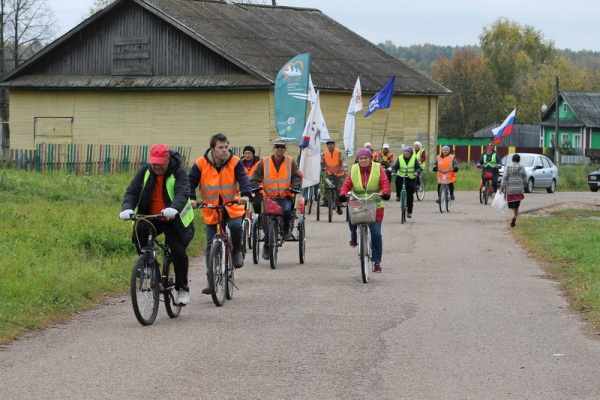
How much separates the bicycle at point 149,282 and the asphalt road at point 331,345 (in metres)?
0.19

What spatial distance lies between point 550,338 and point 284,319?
257cm

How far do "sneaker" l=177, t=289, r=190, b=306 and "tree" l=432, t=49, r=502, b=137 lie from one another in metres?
87.8

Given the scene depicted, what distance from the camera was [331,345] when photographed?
31.2ft

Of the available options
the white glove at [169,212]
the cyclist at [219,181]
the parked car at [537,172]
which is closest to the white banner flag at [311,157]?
the cyclist at [219,181]

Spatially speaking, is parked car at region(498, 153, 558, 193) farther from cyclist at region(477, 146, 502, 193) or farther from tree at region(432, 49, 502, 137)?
tree at region(432, 49, 502, 137)

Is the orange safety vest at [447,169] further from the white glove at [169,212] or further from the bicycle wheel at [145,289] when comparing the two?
the white glove at [169,212]

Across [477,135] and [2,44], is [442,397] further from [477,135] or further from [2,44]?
[477,135]

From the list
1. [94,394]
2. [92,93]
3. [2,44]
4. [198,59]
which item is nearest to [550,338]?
[94,394]

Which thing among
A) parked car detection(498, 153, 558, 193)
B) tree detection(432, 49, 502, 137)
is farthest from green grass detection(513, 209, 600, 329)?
tree detection(432, 49, 502, 137)

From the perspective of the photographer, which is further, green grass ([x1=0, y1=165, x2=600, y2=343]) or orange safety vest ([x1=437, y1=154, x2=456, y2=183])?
orange safety vest ([x1=437, y1=154, x2=456, y2=183])

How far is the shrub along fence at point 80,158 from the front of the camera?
37.7 metres

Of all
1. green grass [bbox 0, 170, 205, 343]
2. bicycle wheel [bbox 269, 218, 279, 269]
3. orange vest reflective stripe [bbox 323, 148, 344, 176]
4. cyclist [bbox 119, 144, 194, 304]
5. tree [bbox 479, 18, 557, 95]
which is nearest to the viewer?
cyclist [bbox 119, 144, 194, 304]

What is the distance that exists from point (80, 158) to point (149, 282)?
29836 mm

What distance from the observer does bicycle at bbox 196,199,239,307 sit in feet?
38.7
